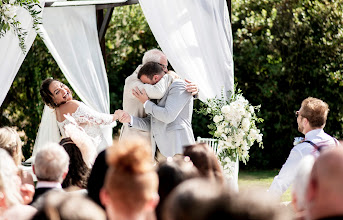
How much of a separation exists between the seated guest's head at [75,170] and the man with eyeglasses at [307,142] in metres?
1.34

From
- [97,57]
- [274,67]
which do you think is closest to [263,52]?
[274,67]

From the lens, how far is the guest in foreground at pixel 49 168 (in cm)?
298

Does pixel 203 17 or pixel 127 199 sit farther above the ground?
pixel 203 17

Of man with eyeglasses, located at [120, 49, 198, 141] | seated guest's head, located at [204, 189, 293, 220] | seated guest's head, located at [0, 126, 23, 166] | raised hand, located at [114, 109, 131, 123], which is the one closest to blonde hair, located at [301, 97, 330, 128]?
man with eyeglasses, located at [120, 49, 198, 141]

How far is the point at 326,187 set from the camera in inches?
79.8

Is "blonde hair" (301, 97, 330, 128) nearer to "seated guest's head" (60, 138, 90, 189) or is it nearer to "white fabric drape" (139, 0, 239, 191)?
"white fabric drape" (139, 0, 239, 191)

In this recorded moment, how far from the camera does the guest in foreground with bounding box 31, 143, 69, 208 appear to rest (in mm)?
2979

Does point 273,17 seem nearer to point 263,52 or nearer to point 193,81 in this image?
point 263,52

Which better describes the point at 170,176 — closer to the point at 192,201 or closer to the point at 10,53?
the point at 192,201

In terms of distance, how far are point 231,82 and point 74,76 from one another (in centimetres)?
186

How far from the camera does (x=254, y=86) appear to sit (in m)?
10.2

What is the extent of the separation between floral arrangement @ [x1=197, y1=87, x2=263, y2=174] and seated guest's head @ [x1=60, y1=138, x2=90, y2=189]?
6.04ft

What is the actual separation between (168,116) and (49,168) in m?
2.54

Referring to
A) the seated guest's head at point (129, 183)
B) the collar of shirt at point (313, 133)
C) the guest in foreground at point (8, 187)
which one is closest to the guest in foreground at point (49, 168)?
the guest in foreground at point (8, 187)
